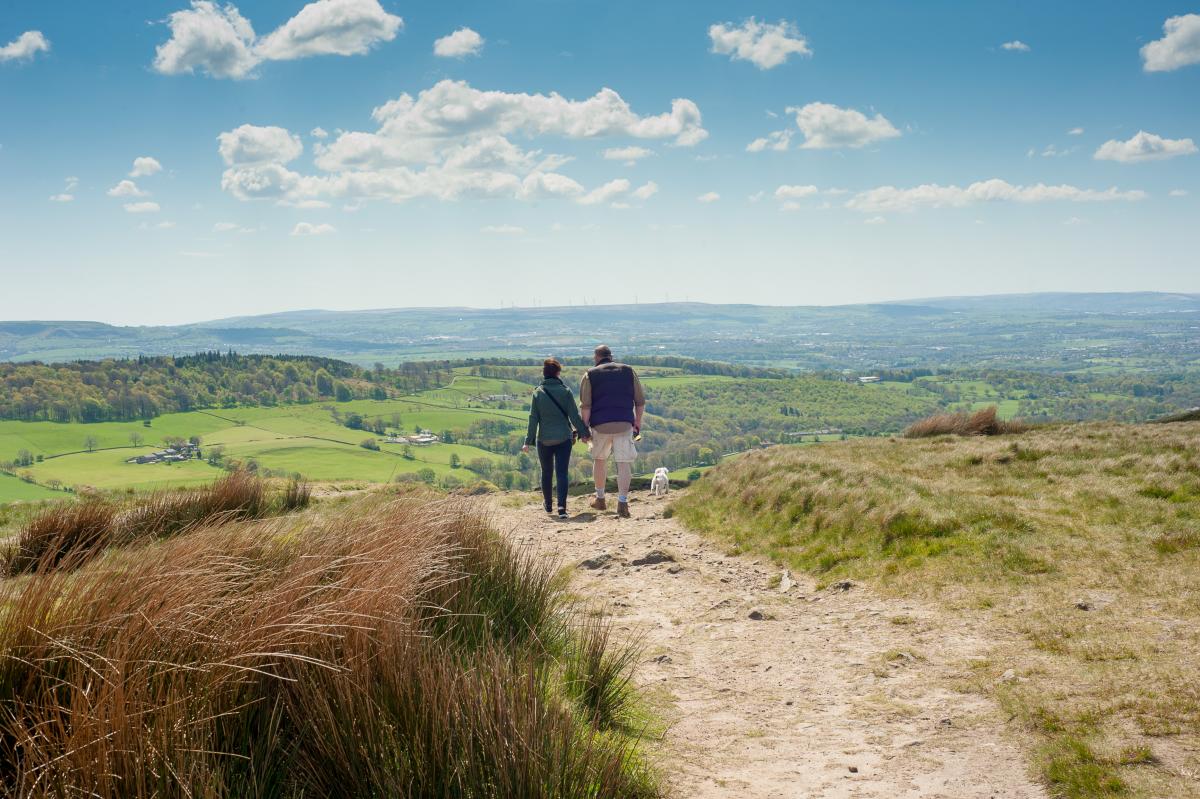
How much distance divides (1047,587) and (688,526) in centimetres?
626

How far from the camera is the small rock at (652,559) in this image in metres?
9.84

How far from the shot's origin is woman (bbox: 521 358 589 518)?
44.1ft

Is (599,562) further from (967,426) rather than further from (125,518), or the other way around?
(967,426)

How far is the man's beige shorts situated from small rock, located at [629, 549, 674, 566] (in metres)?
3.46

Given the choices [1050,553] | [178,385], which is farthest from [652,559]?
[178,385]

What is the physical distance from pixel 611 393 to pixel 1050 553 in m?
7.52

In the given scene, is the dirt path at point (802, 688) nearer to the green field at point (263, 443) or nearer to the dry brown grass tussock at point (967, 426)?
the dry brown grass tussock at point (967, 426)

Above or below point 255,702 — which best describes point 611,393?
above


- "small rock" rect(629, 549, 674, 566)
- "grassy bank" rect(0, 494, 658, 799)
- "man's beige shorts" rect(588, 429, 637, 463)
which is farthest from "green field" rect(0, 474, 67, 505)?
"grassy bank" rect(0, 494, 658, 799)

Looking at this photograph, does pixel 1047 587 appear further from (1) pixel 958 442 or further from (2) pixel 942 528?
(1) pixel 958 442

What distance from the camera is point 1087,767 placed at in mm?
3768

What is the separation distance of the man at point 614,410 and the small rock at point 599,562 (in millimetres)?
3282

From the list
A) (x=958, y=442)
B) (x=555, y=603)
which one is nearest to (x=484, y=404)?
(x=958, y=442)

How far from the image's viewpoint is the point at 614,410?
13383 millimetres
